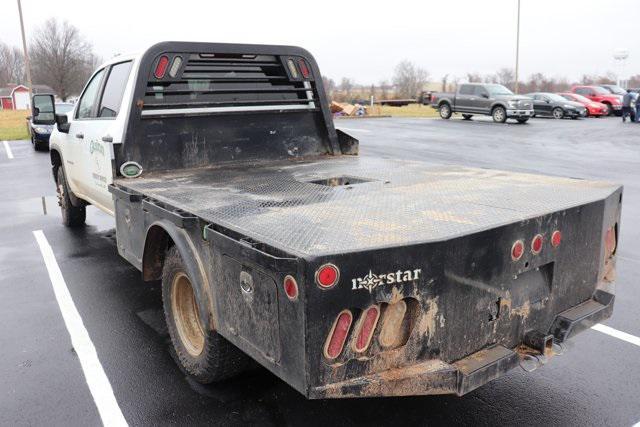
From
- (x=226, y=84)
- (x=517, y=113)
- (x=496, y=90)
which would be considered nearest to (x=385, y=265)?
(x=226, y=84)

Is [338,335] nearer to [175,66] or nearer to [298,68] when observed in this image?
[175,66]

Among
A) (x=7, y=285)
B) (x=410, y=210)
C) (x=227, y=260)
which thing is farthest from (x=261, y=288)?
(x=7, y=285)

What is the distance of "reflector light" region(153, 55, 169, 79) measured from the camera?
4992 mm

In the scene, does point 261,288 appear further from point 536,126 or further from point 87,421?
point 536,126

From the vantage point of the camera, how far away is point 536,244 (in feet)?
9.45

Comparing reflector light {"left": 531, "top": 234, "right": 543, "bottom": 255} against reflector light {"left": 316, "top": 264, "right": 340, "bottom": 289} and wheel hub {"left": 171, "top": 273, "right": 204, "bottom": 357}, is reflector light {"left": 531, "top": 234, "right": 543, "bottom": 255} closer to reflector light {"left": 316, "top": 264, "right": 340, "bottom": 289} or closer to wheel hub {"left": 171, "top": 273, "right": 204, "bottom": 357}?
reflector light {"left": 316, "top": 264, "right": 340, "bottom": 289}

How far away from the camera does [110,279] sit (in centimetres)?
573

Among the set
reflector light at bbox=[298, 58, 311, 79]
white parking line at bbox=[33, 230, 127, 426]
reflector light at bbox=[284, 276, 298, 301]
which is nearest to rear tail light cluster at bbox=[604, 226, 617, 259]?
reflector light at bbox=[284, 276, 298, 301]

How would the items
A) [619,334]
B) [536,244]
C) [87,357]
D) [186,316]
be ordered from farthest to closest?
1. [619,334]
2. [87,357]
3. [186,316]
4. [536,244]

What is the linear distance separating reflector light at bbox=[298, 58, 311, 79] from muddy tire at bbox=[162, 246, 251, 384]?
2959mm

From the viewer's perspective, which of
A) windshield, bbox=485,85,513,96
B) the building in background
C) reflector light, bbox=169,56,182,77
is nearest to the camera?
reflector light, bbox=169,56,182,77

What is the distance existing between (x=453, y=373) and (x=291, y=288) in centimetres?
88

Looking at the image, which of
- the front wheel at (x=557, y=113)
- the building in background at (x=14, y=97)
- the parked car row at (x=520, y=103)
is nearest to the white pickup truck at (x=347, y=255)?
the parked car row at (x=520, y=103)

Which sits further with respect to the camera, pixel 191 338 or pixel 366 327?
pixel 191 338
